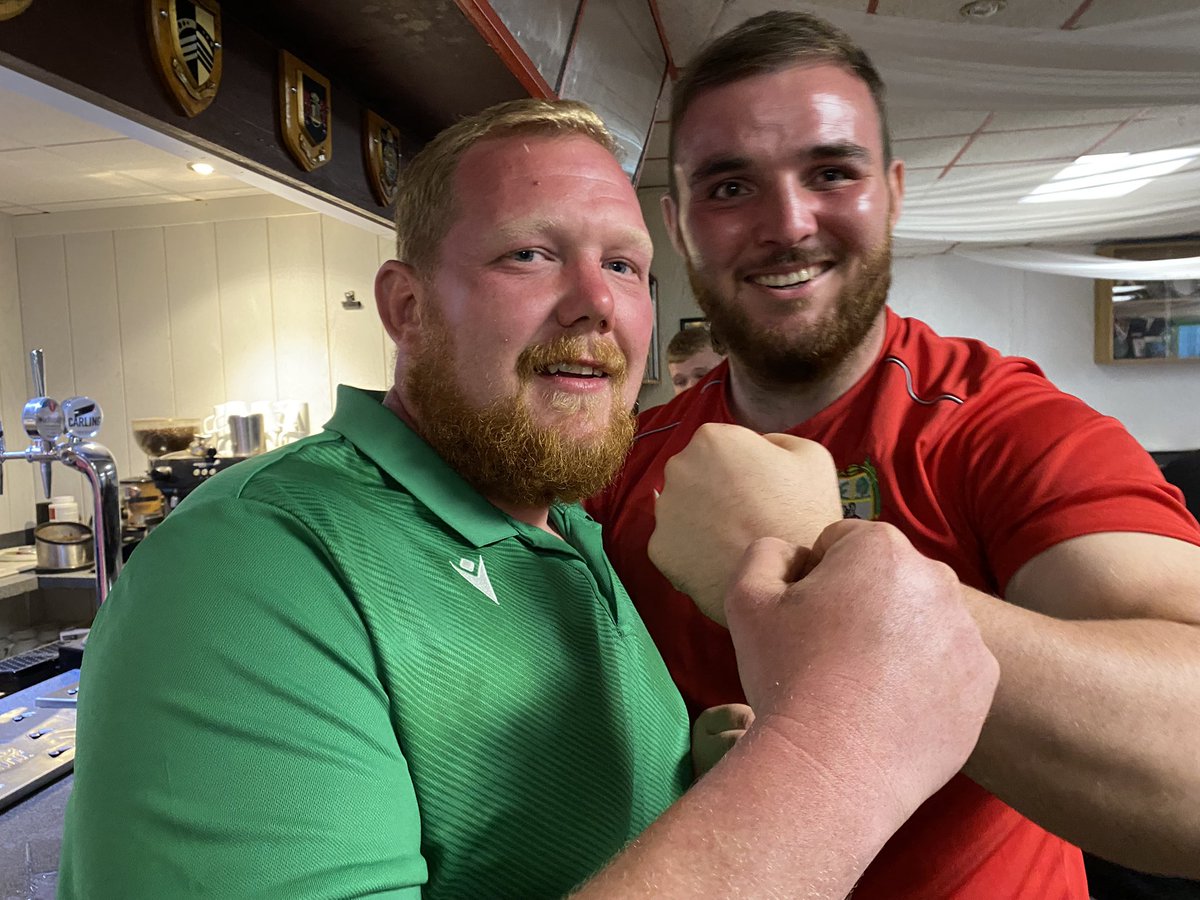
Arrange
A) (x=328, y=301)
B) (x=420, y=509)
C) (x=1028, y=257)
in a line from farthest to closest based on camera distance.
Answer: (x=1028, y=257), (x=328, y=301), (x=420, y=509)

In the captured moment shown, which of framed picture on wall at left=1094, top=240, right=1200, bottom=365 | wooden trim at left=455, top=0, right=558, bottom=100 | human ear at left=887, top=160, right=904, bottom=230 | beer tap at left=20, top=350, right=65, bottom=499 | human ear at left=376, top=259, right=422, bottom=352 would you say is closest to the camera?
human ear at left=376, top=259, right=422, bottom=352

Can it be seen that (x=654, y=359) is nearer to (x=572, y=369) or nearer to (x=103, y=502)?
(x=103, y=502)

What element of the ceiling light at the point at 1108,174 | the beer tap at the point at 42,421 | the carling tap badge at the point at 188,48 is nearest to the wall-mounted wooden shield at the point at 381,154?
the carling tap badge at the point at 188,48

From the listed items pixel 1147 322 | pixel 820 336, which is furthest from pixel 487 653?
pixel 1147 322

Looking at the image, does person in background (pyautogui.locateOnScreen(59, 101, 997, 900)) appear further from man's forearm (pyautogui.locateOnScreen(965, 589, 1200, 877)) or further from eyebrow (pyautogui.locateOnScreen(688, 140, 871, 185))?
eyebrow (pyautogui.locateOnScreen(688, 140, 871, 185))

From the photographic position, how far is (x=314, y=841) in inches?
20.6

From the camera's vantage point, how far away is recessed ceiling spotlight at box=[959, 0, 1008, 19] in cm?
235

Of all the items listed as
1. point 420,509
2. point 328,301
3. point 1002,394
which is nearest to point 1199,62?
point 1002,394

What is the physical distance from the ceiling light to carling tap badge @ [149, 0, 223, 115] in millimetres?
4144

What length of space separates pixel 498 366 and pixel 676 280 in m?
4.03

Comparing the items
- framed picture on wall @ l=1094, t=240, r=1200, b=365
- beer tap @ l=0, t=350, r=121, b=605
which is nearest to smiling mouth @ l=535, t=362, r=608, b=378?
beer tap @ l=0, t=350, r=121, b=605

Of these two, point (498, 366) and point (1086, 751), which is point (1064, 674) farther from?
point (498, 366)

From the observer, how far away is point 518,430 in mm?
864

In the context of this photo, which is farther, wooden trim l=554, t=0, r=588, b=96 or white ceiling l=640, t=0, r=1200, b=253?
white ceiling l=640, t=0, r=1200, b=253
